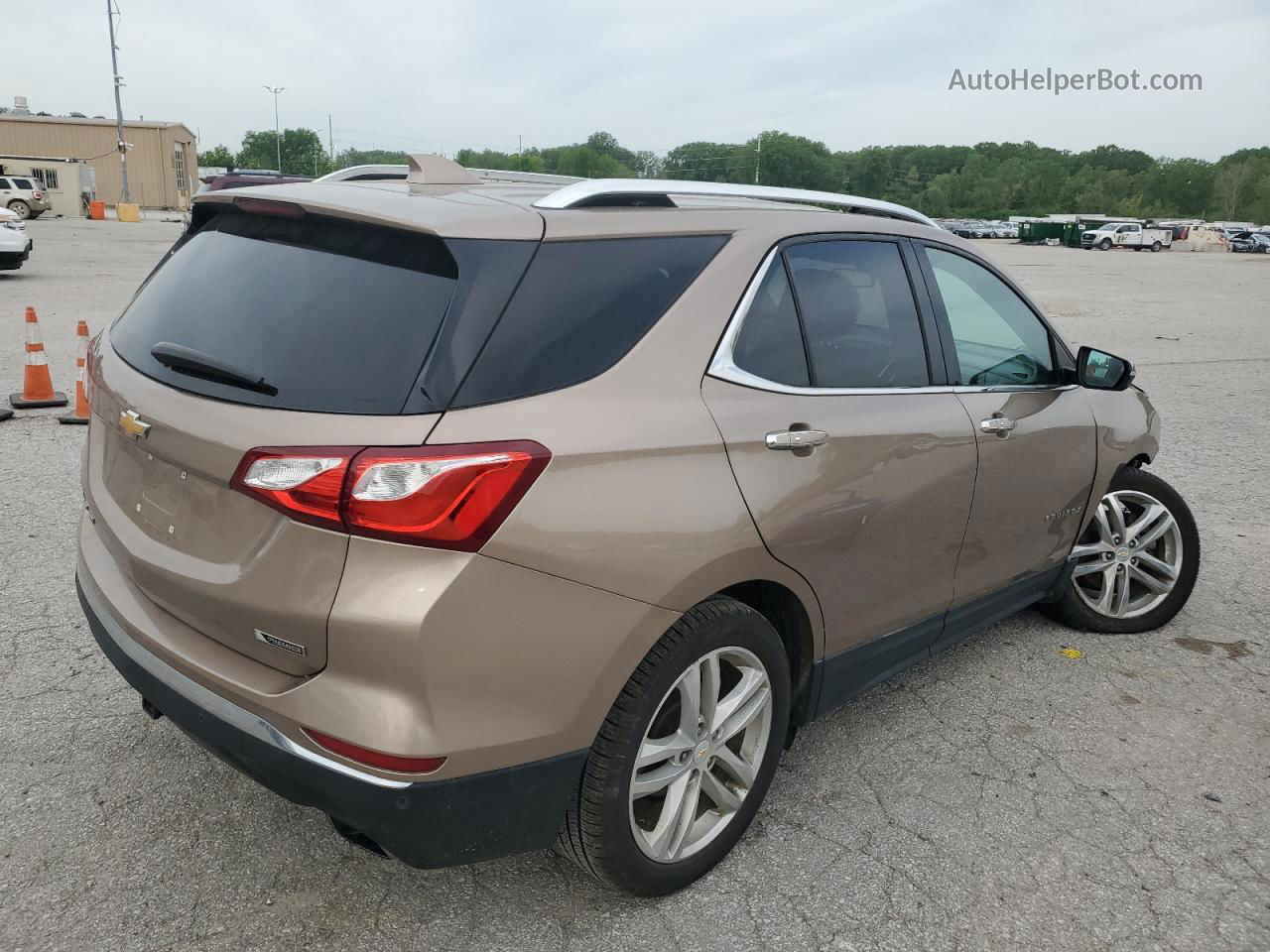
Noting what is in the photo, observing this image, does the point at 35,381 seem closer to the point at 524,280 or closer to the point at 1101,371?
the point at 524,280

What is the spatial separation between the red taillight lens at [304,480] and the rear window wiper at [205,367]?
18 centimetres

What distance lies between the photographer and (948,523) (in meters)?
3.20

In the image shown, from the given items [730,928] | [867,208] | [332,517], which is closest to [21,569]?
[332,517]

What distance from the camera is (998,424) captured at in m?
3.37

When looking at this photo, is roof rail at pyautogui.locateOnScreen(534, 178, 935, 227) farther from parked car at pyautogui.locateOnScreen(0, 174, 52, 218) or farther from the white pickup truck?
the white pickup truck

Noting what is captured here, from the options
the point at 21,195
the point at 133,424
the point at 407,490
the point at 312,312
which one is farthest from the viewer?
the point at 21,195

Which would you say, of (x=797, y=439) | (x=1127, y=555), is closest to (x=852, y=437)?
(x=797, y=439)

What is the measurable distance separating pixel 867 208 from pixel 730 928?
227 centimetres

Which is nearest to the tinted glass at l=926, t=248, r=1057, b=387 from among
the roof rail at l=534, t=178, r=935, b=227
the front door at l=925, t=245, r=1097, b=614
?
the front door at l=925, t=245, r=1097, b=614

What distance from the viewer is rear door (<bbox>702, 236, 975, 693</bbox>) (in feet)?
8.36

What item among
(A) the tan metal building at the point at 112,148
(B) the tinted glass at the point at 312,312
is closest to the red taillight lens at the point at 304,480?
(B) the tinted glass at the point at 312,312

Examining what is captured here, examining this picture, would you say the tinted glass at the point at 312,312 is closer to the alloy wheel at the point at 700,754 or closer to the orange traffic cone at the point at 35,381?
the alloy wheel at the point at 700,754

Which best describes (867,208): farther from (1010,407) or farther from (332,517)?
(332,517)

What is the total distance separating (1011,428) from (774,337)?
1203 mm
